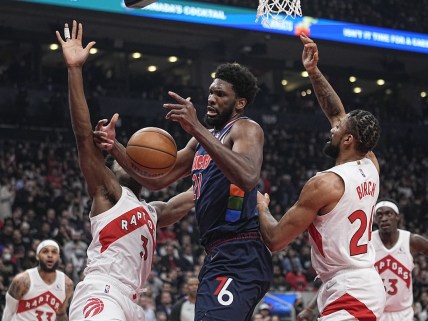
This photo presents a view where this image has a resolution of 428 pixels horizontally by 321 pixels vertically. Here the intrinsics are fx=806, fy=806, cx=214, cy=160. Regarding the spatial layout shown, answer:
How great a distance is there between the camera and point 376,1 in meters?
28.4

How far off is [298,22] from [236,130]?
18.1m

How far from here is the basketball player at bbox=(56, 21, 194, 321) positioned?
521cm

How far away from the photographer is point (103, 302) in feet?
16.9

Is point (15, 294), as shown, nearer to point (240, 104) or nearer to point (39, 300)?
point (39, 300)

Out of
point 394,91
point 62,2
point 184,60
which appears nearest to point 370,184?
point 62,2

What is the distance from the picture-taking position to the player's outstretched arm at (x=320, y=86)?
5.75 metres

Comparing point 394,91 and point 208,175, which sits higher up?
point 394,91

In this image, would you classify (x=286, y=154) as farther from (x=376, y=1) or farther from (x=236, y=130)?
(x=236, y=130)

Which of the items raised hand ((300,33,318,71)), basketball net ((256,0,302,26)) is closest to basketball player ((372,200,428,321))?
basketball net ((256,0,302,26))

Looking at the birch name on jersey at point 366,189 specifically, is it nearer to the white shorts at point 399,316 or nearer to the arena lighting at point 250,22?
the white shorts at point 399,316

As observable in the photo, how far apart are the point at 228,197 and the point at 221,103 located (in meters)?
0.61

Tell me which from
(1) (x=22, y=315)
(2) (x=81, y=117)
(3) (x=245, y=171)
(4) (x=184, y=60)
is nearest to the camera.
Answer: (3) (x=245, y=171)

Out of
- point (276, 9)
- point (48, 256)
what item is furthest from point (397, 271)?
point (48, 256)

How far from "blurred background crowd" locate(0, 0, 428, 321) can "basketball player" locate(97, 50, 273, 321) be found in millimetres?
7892
